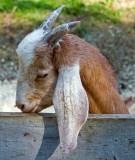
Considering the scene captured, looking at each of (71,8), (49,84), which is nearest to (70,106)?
(49,84)

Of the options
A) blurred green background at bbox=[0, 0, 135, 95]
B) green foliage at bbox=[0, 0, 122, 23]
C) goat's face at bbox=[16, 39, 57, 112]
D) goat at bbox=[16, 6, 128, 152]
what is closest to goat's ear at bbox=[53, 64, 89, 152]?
goat at bbox=[16, 6, 128, 152]

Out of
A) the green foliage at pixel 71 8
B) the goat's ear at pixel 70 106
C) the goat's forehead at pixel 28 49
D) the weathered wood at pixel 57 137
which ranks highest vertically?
the goat's forehead at pixel 28 49

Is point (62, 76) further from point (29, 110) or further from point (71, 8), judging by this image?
point (71, 8)

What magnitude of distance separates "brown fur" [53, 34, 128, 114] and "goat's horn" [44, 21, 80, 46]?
43 mm

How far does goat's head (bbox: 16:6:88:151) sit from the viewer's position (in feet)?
8.36

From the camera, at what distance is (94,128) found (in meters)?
2.64

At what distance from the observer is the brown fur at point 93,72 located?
2756 millimetres

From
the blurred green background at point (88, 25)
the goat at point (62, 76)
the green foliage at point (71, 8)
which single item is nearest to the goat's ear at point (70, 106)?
the goat at point (62, 76)

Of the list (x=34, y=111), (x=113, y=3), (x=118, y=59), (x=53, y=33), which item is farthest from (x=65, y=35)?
(x=113, y=3)

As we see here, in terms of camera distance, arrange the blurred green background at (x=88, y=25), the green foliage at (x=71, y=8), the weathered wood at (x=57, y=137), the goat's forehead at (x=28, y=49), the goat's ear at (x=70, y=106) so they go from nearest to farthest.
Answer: the goat's ear at (x=70, y=106) < the weathered wood at (x=57, y=137) < the goat's forehead at (x=28, y=49) < the blurred green background at (x=88, y=25) < the green foliage at (x=71, y=8)

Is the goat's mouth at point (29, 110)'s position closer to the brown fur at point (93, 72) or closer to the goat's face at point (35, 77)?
the goat's face at point (35, 77)

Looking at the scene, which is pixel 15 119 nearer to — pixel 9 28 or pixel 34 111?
pixel 34 111

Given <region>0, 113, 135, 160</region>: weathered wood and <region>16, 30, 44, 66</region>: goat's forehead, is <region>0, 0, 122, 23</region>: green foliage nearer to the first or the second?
<region>16, 30, 44, 66</region>: goat's forehead

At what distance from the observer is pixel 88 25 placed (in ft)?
24.2
